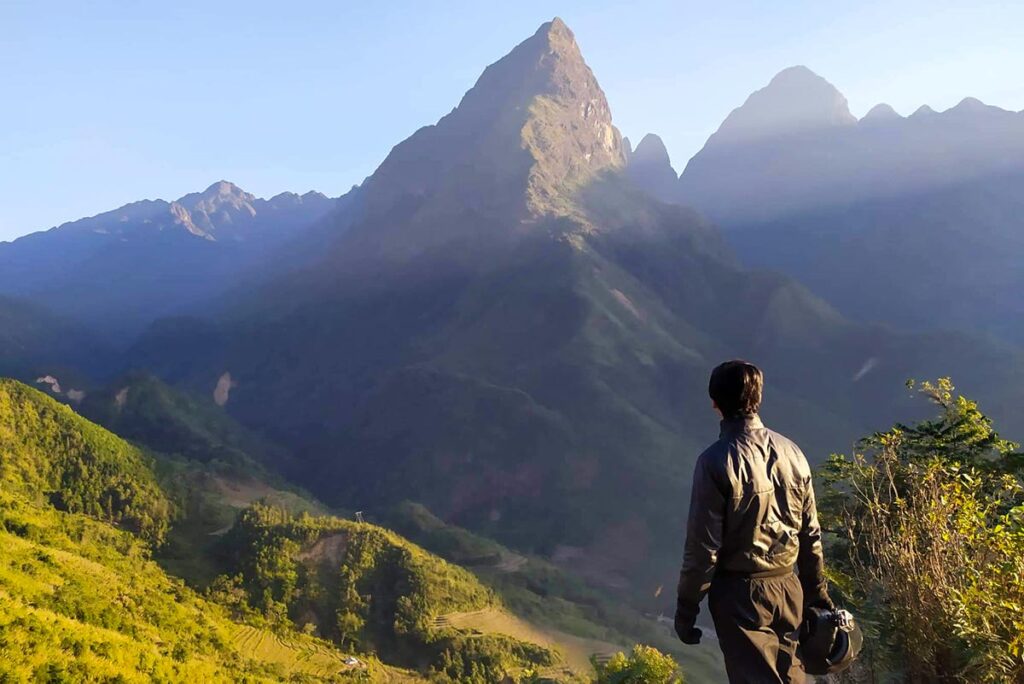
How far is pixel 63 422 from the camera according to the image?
1998 inches

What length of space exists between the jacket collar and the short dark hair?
0.03 metres

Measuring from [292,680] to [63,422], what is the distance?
105 feet

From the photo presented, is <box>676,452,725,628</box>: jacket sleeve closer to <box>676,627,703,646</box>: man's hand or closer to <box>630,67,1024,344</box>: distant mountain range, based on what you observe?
<box>676,627,703,646</box>: man's hand

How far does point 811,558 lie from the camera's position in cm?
405

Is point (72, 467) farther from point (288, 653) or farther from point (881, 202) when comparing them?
point (881, 202)

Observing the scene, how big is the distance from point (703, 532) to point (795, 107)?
219 m

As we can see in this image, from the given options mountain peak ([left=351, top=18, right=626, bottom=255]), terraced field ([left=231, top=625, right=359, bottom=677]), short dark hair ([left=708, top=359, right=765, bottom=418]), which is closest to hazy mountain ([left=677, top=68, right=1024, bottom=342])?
mountain peak ([left=351, top=18, right=626, bottom=255])

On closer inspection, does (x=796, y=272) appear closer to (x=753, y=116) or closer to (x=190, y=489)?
(x=753, y=116)

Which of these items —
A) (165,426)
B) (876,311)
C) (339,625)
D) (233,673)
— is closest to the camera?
(233,673)

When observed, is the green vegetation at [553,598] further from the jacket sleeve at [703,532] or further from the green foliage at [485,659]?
the jacket sleeve at [703,532]

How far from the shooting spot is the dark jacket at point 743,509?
3594 millimetres

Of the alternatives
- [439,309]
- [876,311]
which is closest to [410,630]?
[439,309]

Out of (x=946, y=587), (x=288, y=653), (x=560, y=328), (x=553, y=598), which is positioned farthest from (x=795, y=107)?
(x=946, y=587)

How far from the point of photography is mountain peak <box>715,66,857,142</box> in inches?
7269
